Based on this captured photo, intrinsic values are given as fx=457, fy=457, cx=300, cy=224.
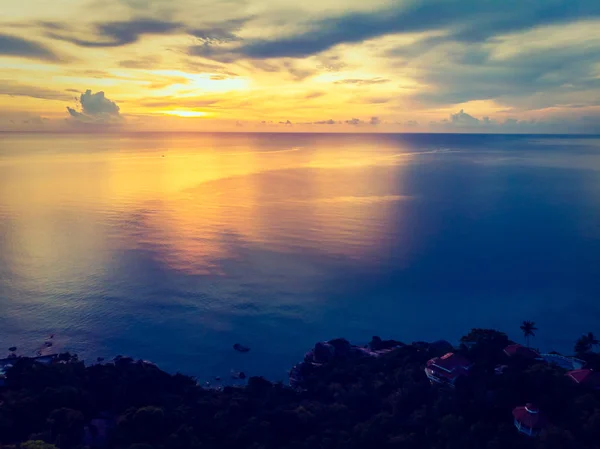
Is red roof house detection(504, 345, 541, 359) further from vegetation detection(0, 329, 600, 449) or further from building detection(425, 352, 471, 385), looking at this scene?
building detection(425, 352, 471, 385)

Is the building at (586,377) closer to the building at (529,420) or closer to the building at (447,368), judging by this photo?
the building at (529,420)

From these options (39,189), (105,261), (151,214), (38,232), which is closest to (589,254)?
(105,261)

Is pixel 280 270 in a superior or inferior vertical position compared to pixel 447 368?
inferior

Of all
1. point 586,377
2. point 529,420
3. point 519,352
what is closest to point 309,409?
point 529,420

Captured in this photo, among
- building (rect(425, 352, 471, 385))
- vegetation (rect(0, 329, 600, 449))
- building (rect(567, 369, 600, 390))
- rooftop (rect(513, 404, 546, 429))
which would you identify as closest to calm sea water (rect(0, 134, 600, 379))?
vegetation (rect(0, 329, 600, 449))

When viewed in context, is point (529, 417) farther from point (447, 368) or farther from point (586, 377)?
point (447, 368)
